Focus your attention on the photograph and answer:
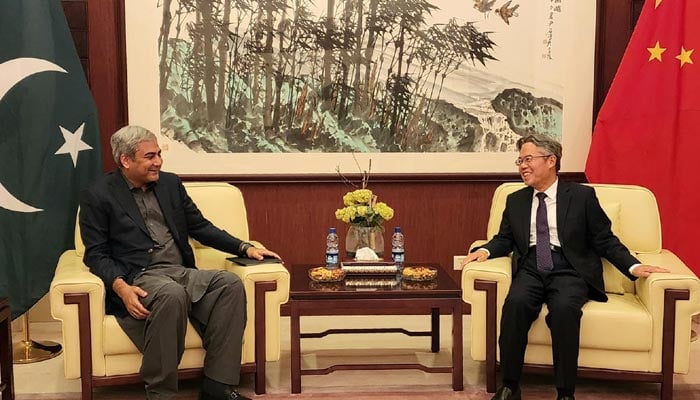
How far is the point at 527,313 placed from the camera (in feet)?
10.3

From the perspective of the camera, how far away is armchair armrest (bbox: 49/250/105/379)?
2.99m

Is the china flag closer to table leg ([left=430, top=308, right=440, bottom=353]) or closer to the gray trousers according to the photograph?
table leg ([left=430, top=308, right=440, bottom=353])

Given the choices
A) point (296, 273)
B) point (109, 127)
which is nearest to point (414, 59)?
point (296, 273)

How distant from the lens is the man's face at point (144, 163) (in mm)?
3246

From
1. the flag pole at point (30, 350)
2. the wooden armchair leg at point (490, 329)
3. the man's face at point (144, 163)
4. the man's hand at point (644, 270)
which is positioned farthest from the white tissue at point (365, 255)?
the flag pole at point (30, 350)

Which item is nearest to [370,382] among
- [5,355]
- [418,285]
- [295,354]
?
[295,354]

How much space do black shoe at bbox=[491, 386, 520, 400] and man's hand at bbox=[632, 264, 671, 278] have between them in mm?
703

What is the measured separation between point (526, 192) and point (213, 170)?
1784 millimetres

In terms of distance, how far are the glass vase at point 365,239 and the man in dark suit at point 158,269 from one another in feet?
1.36

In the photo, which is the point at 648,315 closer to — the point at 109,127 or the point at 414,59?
the point at 414,59

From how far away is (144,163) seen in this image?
3252 mm

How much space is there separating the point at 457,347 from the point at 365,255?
0.58 metres

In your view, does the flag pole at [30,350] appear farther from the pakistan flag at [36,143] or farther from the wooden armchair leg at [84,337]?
the wooden armchair leg at [84,337]

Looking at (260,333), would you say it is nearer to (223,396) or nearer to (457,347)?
(223,396)
